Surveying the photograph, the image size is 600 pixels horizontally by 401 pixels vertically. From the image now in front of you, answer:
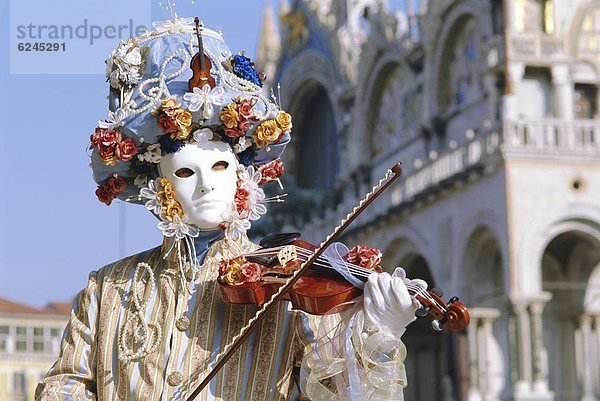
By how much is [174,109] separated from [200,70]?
0.51ft

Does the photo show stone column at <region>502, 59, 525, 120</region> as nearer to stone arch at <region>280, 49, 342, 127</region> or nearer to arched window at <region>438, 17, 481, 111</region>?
arched window at <region>438, 17, 481, 111</region>

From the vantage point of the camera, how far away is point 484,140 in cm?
1883

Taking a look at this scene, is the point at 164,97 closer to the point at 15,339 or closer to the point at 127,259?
the point at 127,259

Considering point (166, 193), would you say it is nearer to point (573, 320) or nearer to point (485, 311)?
point (485, 311)

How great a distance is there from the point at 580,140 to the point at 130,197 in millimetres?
14814

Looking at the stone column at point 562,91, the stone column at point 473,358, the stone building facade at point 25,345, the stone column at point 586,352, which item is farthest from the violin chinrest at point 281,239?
the stone building facade at point 25,345

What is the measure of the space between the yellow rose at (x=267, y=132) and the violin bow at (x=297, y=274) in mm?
497

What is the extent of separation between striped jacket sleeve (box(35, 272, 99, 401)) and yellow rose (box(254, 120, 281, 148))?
68 cm

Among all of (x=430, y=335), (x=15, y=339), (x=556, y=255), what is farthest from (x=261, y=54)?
(x=15, y=339)

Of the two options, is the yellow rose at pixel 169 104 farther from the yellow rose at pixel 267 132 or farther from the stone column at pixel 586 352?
the stone column at pixel 586 352

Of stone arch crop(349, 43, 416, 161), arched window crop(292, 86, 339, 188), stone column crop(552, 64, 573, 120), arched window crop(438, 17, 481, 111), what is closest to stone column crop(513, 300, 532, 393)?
stone column crop(552, 64, 573, 120)

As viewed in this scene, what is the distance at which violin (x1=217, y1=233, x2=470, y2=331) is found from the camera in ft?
12.7

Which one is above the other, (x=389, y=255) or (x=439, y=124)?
(x=439, y=124)

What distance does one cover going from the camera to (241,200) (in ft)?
14.0
